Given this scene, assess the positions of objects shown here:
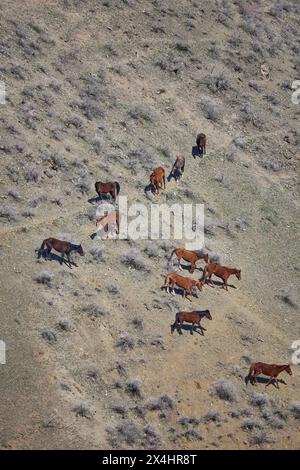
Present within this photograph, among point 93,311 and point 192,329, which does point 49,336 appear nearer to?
point 93,311

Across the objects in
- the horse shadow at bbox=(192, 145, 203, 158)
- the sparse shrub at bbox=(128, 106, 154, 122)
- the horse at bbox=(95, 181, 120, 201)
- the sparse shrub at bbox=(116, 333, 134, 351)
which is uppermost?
the sparse shrub at bbox=(128, 106, 154, 122)

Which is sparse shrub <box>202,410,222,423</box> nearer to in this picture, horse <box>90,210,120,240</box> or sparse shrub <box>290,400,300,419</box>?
sparse shrub <box>290,400,300,419</box>

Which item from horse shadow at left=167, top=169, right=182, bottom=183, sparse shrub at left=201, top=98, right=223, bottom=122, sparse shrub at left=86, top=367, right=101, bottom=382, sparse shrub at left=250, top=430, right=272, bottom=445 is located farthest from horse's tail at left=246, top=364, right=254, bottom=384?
sparse shrub at left=201, top=98, right=223, bottom=122

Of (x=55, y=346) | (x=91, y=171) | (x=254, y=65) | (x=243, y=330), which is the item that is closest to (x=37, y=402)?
(x=55, y=346)

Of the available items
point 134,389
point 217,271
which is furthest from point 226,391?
point 217,271

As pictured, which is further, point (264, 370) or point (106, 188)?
point (106, 188)

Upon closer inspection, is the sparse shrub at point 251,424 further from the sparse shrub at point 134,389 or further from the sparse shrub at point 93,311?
the sparse shrub at point 93,311

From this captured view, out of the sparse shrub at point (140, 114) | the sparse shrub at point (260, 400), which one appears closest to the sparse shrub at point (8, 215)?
the sparse shrub at point (140, 114)
